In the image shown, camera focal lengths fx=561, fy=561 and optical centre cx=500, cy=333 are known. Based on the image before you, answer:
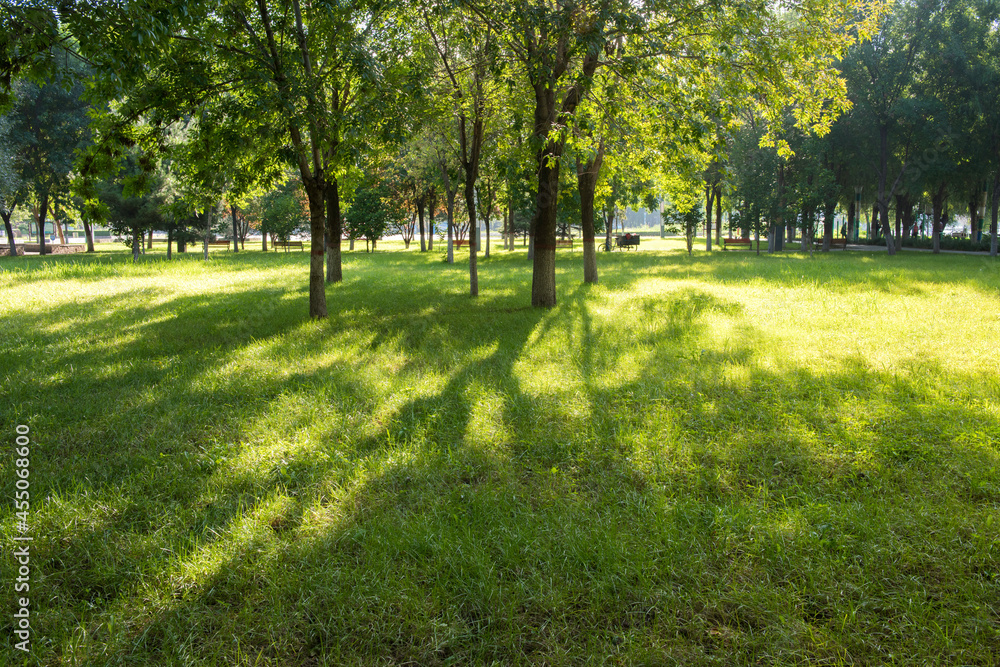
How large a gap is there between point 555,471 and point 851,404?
136 inches

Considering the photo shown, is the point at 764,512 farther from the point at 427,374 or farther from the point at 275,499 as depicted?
the point at 427,374

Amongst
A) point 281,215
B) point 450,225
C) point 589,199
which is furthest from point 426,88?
point 281,215

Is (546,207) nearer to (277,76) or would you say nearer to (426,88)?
(426,88)

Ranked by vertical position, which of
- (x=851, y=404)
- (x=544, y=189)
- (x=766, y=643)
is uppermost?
(x=544, y=189)

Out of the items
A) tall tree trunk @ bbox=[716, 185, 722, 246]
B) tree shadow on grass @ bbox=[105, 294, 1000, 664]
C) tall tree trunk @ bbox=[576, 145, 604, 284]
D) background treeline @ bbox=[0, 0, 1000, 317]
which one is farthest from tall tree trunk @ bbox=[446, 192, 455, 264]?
tall tree trunk @ bbox=[716, 185, 722, 246]

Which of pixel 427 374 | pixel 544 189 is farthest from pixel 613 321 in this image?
pixel 427 374

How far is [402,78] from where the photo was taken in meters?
10.3

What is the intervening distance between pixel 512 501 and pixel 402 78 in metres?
8.78

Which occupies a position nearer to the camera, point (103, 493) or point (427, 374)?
point (103, 493)

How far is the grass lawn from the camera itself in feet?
9.21

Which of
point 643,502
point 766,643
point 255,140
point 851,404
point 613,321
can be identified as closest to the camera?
point 766,643

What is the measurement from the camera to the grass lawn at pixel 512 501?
9.21 feet

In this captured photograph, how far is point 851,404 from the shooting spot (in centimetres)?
580

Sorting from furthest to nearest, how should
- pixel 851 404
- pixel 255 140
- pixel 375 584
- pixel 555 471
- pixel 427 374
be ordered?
pixel 255 140 < pixel 427 374 < pixel 851 404 < pixel 555 471 < pixel 375 584
